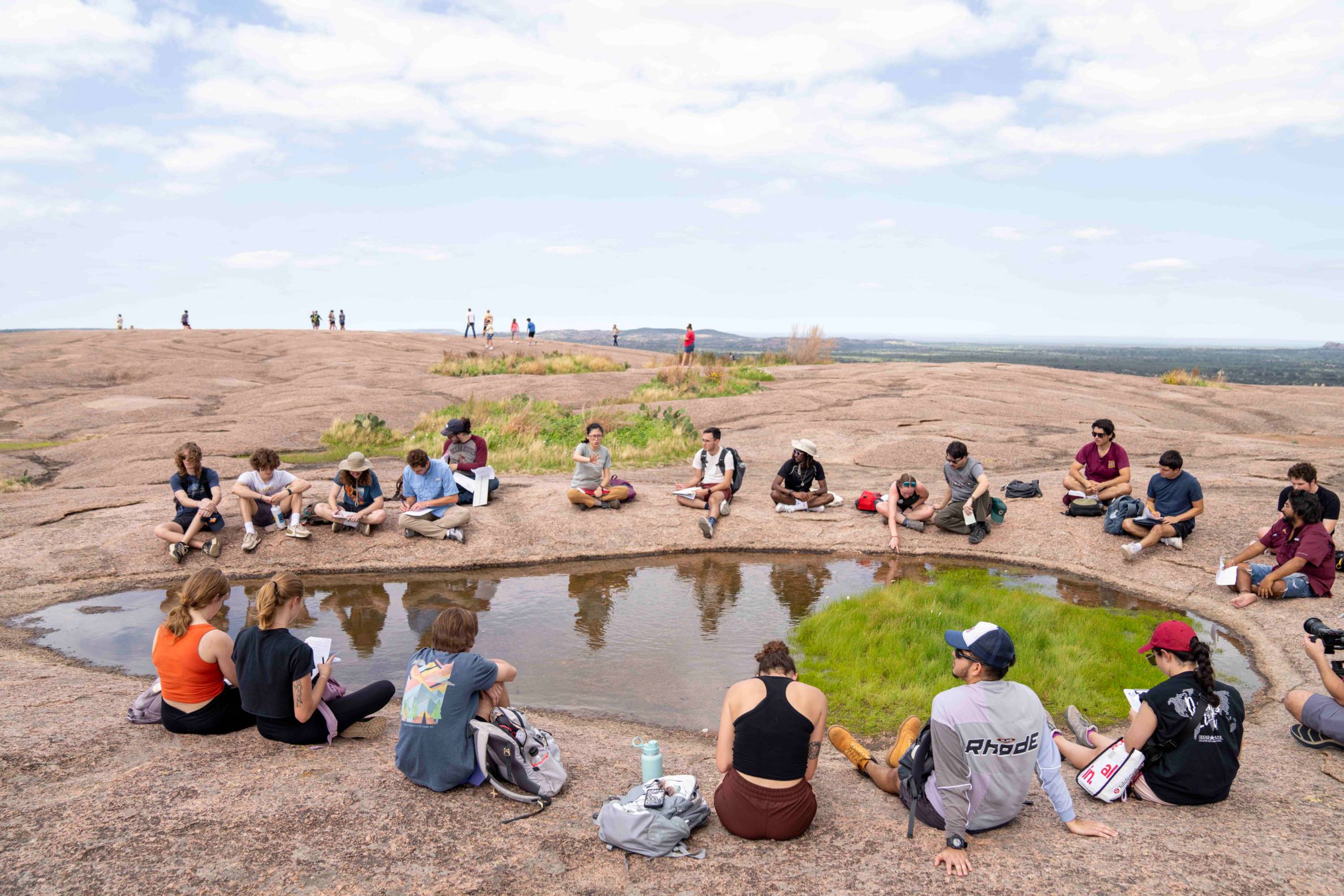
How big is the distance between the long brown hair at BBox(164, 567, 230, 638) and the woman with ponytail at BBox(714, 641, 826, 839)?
370cm

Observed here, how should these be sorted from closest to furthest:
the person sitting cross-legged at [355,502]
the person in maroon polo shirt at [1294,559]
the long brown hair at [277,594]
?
the long brown hair at [277,594]
the person in maroon polo shirt at [1294,559]
the person sitting cross-legged at [355,502]

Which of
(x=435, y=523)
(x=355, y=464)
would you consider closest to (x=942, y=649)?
(x=435, y=523)

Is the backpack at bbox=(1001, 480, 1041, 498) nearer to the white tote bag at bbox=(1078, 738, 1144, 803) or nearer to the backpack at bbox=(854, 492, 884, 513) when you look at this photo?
the backpack at bbox=(854, 492, 884, 513)

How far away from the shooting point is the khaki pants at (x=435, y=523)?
11641mm

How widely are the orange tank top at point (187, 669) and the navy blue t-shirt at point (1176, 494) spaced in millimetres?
11243

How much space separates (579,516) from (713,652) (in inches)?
177

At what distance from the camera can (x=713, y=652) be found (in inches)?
343

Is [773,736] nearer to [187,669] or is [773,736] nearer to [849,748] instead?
[849,748]

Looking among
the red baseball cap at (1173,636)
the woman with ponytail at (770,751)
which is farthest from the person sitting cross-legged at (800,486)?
the woman with ponytail at (770,751)

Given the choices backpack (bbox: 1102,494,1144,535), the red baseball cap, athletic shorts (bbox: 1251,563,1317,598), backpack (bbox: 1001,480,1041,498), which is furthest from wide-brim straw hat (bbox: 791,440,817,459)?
the red baseball cap

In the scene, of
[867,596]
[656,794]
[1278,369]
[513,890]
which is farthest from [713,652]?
[1278,369]

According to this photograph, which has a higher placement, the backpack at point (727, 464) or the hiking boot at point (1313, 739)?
the backpack at point (727, 464)

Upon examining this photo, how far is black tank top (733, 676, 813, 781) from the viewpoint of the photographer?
4570 mm

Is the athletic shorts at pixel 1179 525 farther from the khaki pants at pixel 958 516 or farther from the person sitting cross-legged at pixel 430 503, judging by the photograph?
the person sitting cross-legged at pixel 430 503
